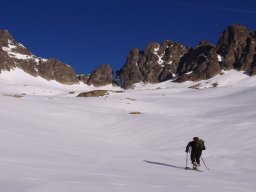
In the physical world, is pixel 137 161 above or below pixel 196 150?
Answer: below

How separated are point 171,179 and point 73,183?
4134 mm

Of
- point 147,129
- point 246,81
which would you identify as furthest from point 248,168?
point 246,81

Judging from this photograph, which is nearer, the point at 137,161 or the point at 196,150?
the point at 196,150

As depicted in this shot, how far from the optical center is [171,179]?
587 inches

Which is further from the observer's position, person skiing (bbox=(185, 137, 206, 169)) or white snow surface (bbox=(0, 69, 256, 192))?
person skiing (bbox=(185, 137, 206, 169))

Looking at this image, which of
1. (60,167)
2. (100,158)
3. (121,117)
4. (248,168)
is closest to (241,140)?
(248,168)

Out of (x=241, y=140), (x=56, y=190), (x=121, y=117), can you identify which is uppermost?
(x=121, y=117)

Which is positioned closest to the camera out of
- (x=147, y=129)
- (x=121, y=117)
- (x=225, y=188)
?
(x=225, y=188)

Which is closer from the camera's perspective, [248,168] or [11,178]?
[11,178]

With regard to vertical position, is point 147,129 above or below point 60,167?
above

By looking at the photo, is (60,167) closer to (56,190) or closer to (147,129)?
(56,190)

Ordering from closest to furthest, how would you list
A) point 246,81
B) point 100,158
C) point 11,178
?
point 11,178 → point 100,158 → point 246,81

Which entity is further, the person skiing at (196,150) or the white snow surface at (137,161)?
the person skiing at (196,150)

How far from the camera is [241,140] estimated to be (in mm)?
27062
